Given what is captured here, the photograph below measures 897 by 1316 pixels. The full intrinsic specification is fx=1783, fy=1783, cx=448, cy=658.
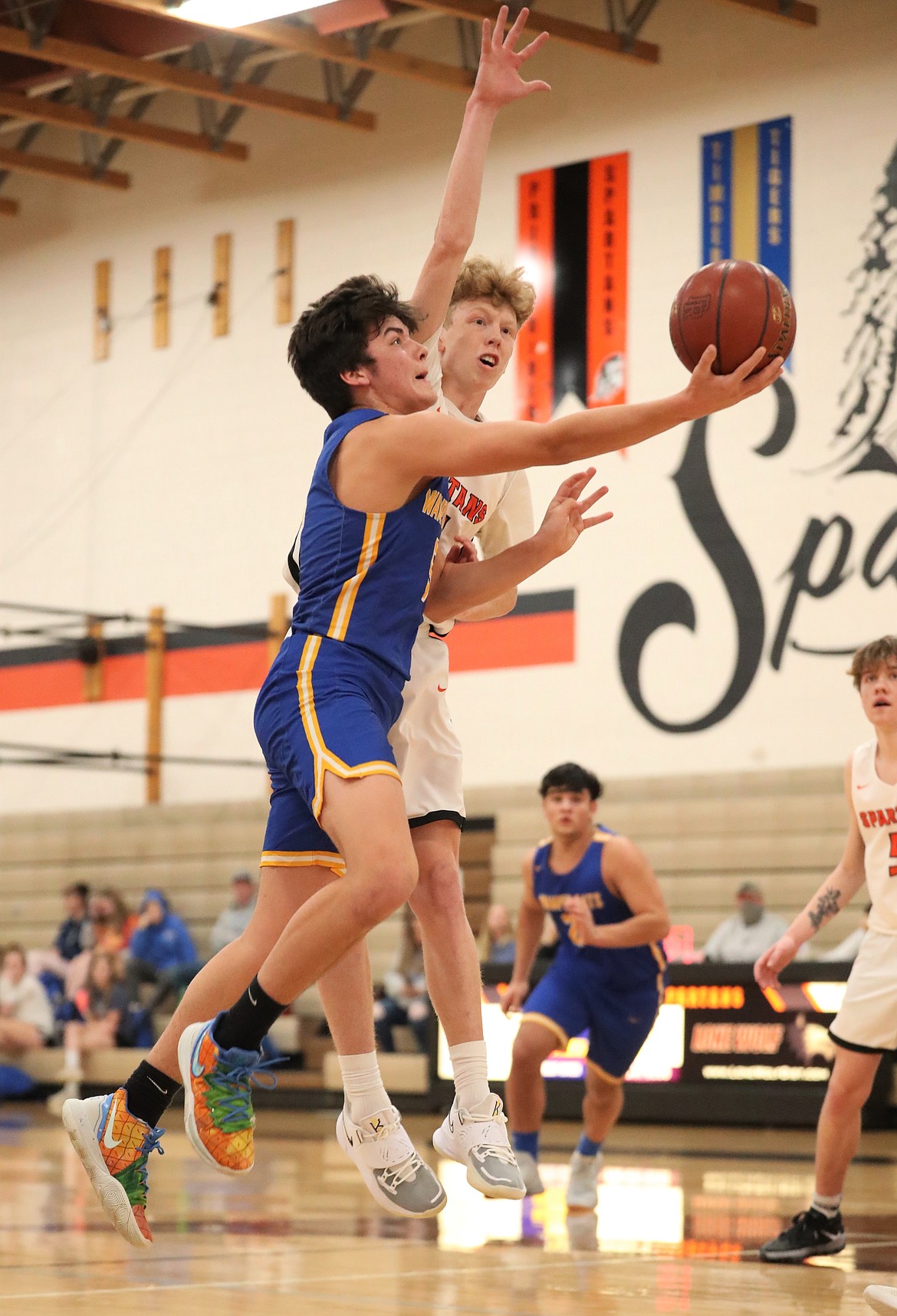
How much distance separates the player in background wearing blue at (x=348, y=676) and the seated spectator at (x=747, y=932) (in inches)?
322

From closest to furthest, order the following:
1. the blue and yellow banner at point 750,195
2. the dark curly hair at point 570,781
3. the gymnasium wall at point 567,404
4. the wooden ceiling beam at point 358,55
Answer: the dark curly hair at point 570,781 < the gymnasium wall at point 567,404 < the blue and yellow banner at point 750,195 < the wooden ceiling beam at point 358,55

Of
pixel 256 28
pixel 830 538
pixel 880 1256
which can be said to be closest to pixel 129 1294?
pixel 880 1256

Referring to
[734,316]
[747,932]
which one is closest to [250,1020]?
[734,316]

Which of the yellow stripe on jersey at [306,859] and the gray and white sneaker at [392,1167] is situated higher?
the yellow stripe on jersey at [306,859]

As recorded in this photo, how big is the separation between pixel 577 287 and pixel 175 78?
3744 millimetres

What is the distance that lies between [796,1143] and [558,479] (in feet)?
18.5

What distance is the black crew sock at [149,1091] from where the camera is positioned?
4.27m

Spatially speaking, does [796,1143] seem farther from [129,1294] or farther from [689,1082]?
[129,1294]

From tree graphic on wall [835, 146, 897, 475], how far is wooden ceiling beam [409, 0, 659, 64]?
2307 millimetres

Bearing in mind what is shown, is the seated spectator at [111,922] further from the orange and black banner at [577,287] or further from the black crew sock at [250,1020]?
the black crew sock at [250,1020]

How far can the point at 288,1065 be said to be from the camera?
14.4 metres

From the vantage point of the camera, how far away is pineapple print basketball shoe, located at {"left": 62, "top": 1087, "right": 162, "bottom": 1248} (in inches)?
164

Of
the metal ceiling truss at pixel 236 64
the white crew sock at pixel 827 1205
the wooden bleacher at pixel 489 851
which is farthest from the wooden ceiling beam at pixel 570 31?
the white crew sock at pixel 827 1205

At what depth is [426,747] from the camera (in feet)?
14.8
